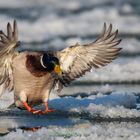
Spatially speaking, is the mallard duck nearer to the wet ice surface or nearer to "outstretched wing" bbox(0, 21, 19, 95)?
"outstretched wing" bbox(0, 21, 19, 95)

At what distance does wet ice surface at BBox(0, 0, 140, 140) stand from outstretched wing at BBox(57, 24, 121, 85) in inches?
13.5

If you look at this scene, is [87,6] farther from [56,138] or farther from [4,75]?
[56,138]

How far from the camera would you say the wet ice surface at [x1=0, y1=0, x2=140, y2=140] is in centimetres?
731

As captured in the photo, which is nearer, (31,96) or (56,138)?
(56,138)

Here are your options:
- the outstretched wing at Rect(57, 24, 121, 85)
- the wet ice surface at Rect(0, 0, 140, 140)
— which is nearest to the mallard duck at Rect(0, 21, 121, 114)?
the outstretched wing at Rect(57, 24, 121, 85)

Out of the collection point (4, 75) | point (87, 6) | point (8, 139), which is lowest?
point (8, 139)

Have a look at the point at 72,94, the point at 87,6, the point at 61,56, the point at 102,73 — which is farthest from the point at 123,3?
the point at 61,56

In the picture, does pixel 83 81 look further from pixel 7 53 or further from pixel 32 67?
pixel 32 67

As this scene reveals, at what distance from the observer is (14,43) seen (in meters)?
7.82

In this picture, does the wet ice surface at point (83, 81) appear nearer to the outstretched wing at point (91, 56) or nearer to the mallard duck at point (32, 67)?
the mallard duck at point (32, 67)

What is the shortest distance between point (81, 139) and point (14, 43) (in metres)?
1.50

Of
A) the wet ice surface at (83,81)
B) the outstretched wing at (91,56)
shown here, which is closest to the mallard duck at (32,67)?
the outstretched wing at (91,56)

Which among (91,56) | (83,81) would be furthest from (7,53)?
(83,81)

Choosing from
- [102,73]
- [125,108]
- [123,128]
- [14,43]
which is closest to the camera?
[123,128]
